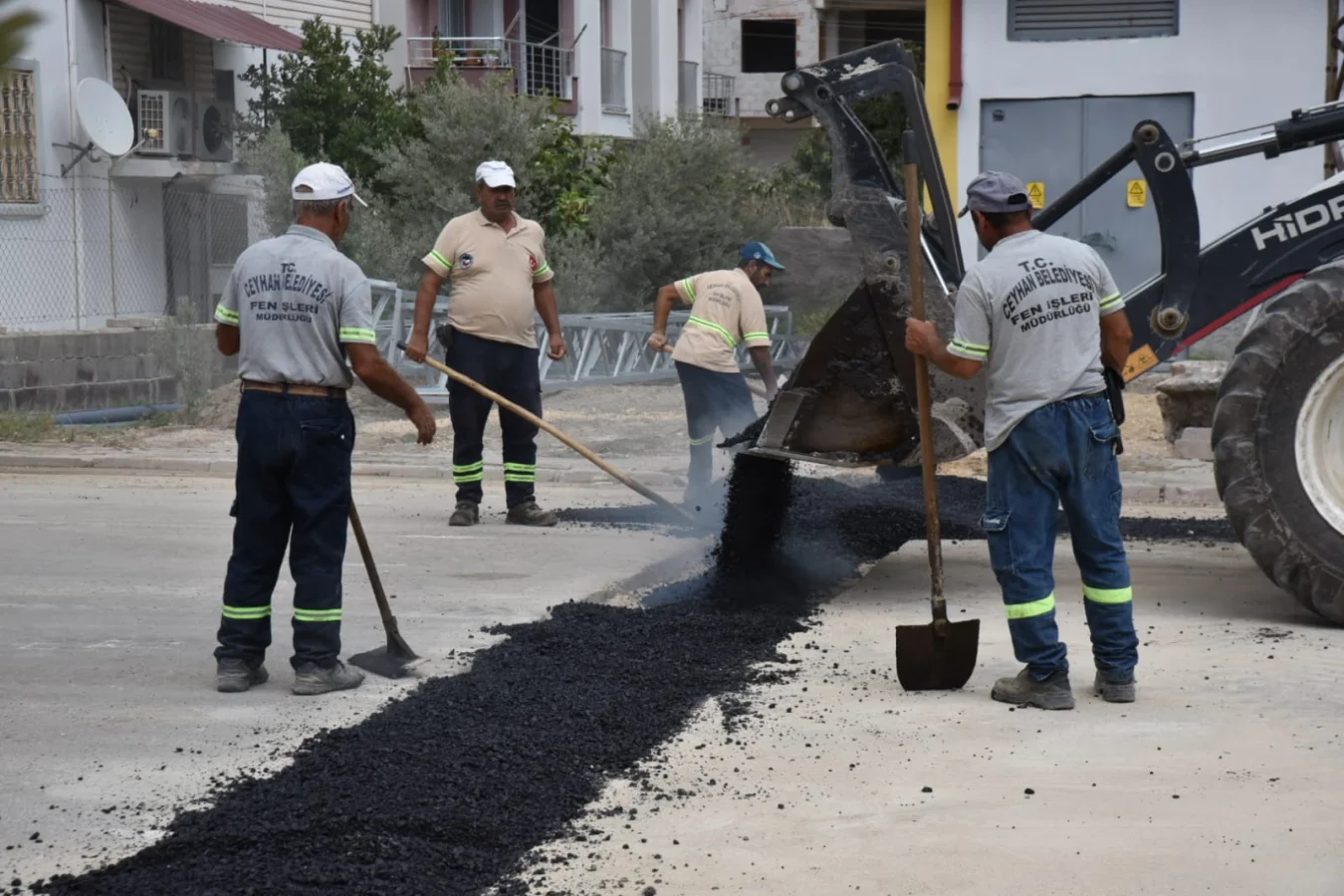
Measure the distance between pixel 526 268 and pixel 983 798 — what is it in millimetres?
5682

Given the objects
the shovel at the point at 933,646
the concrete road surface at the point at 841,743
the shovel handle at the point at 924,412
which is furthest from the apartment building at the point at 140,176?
the shovel at the point at 933,646

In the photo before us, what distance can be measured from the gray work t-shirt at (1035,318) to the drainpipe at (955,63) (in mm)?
11052

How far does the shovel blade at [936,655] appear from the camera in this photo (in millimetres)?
5957

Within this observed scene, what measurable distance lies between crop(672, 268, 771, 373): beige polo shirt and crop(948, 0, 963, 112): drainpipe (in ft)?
23.7

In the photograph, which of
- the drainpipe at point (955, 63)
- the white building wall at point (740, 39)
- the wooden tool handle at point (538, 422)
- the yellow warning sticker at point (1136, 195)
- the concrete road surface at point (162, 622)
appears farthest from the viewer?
the white building wall at point (740, 39)

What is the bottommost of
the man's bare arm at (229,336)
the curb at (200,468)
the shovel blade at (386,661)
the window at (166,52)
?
the curb at (200,468)

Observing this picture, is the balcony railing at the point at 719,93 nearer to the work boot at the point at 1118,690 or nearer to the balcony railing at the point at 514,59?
the balcony railing at the point at 514,59

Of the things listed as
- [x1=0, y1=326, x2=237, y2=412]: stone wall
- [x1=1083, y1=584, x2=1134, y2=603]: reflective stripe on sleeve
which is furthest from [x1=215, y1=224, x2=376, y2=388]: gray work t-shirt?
[x1=0, y1=326, x2=237, y2=412]: stone wall

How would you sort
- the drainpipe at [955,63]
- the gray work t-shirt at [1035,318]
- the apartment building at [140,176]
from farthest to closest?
1. the apartment building at [140,176]
2. the drainpipe at [955,63]
3. the gray work t-shirt at [1035,318]

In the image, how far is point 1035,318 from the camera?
5742 mm

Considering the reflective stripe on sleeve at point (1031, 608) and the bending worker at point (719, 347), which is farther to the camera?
the bending worker at point (719, 347)

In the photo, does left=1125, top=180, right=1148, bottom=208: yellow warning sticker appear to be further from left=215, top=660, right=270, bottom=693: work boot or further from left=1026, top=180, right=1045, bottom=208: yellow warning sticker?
left=215, top=660, right=270, bottom=693: work boot

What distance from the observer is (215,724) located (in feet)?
18.0

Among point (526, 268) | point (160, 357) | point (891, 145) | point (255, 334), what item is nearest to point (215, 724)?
point (255, 334)
